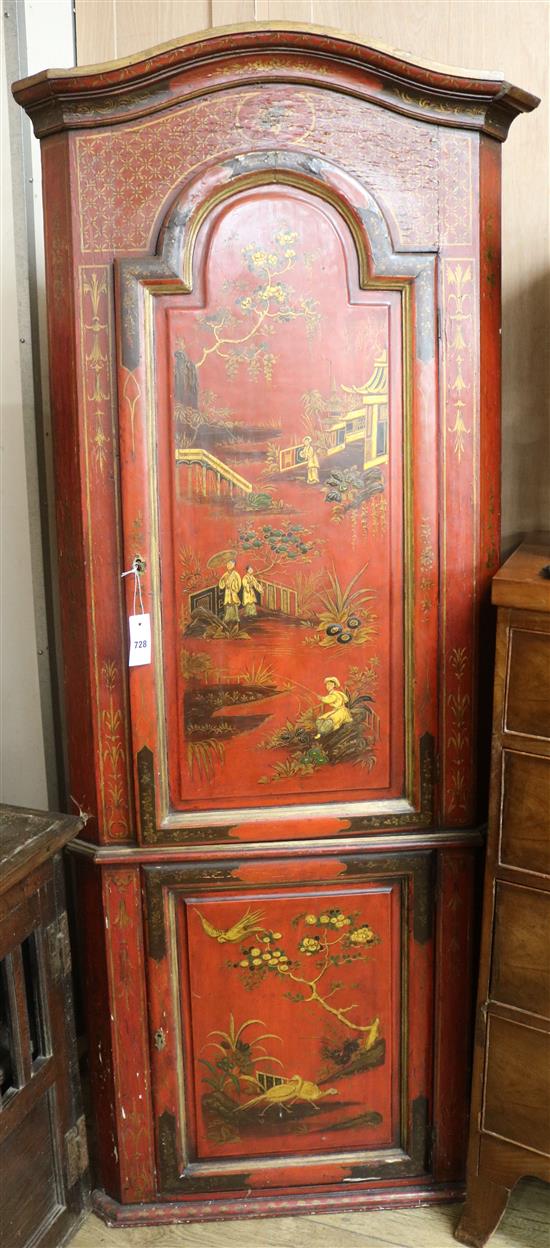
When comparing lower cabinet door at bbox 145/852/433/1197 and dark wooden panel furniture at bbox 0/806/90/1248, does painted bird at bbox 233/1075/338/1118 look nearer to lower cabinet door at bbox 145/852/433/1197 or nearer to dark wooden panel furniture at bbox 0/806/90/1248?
lower cabinet door at bbox 145/852/433/1197

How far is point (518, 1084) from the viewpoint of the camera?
207 centimetres

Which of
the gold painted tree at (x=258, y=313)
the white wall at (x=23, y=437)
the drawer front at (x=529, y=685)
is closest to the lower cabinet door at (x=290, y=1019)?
the drawer front at (x=529, y=685)

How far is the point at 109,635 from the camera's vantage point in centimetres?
Answer: 205

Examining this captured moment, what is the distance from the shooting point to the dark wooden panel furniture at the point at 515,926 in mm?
1923

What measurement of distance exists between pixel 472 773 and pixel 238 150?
1301 mm

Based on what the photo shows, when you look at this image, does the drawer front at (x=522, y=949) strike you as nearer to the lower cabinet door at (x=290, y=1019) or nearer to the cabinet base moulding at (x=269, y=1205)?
the lower cabinet door at (x=290, y=1019)

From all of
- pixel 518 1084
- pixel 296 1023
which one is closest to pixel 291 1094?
pixel 296 1023

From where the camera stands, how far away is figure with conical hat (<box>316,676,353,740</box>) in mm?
2082

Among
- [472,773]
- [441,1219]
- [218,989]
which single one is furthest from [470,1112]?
[472,773]

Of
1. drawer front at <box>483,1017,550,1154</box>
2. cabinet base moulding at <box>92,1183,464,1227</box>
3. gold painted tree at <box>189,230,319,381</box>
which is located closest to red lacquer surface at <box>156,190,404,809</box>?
gold painted tree at <box>189,230,319,381</box>

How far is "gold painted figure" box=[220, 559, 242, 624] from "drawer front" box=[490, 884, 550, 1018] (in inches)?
29.6

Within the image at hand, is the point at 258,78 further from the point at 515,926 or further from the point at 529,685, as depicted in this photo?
the point at 515,926

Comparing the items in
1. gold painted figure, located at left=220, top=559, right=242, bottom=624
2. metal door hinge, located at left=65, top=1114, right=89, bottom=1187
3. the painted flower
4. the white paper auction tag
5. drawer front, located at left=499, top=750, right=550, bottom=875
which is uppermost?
gold painted figure, located at left=220, top=559, right=242, bottom=624

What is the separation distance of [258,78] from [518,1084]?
78.7 inches
